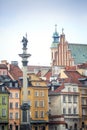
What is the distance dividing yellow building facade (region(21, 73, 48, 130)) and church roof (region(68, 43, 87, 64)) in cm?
2981

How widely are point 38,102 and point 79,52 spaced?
3177cm

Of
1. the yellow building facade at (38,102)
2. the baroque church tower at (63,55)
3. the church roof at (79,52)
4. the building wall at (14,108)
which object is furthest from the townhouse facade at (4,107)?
the baroque church tower at (63,55)

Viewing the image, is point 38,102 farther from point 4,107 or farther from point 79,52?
point 79,52

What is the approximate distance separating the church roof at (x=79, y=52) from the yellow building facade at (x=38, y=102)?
29814mm

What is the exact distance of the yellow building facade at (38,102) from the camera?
9188 centimetres

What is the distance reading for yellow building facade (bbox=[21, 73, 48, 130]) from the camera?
9188 cm

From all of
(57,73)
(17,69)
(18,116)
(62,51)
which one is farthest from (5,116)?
(62,51)

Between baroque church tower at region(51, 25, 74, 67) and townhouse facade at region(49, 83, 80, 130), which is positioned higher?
baroque church tower at region(51, 25, 74, 67)

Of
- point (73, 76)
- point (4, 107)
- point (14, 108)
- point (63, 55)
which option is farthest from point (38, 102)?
point (63, 55)

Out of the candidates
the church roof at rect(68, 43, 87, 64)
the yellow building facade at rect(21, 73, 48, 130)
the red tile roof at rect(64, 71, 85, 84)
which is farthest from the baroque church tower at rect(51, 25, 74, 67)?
the yellow building facade at rect(21, 73, 48, 130)

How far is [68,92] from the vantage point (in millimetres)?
93875

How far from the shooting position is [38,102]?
92438mm

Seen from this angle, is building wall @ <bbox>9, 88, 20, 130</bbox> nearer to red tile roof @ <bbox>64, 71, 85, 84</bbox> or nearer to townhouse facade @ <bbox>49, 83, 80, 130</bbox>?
townhouse facade @ <bbox>49, 83, 80, 130</bbox>

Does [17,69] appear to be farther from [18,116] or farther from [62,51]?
[62,51]
